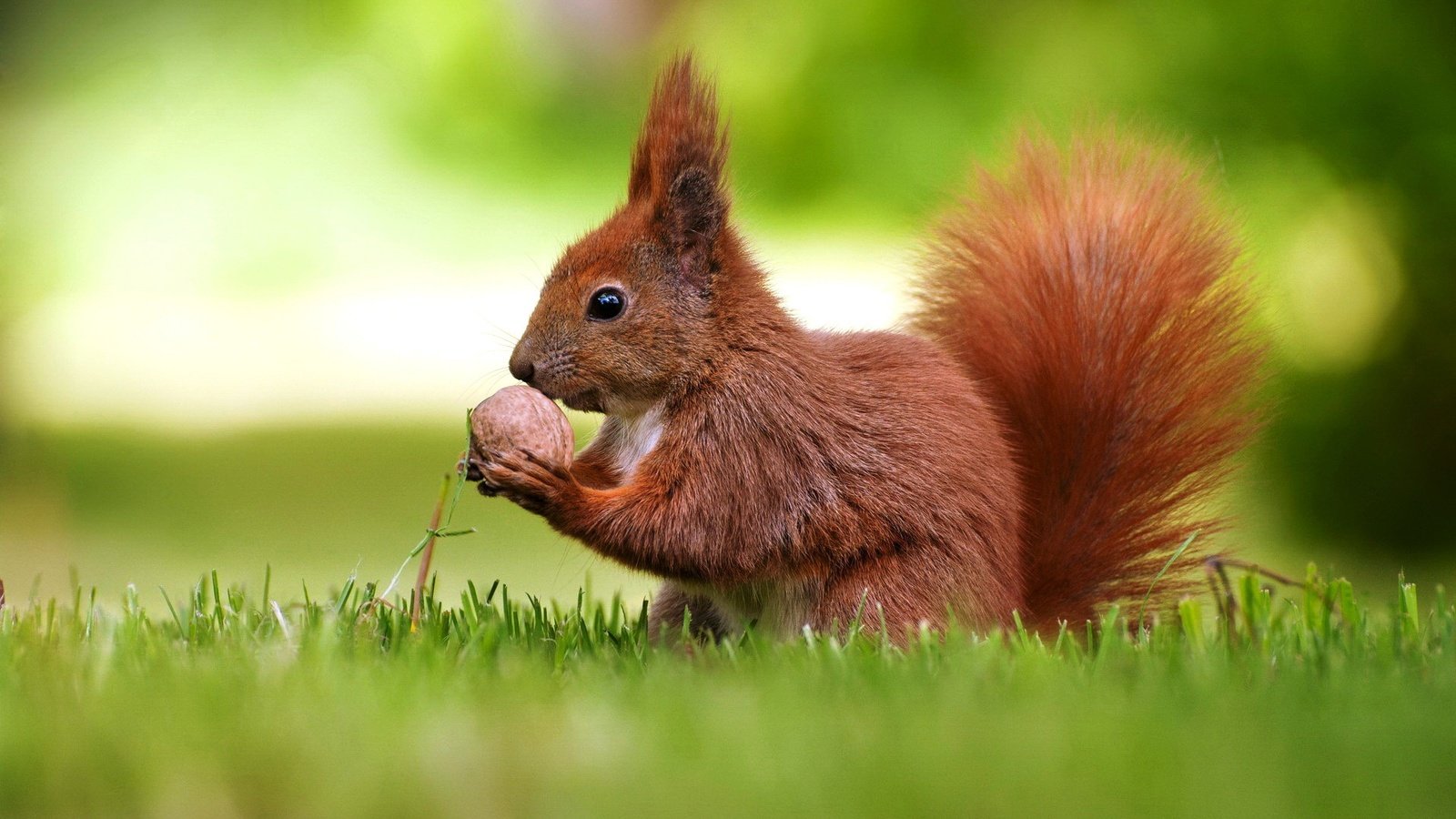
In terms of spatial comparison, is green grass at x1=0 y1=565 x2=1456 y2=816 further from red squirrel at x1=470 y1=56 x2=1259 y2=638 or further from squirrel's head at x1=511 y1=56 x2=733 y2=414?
squirrel's head at x1=511 y1=56 x2=733 y2=414

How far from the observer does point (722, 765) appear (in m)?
1.27

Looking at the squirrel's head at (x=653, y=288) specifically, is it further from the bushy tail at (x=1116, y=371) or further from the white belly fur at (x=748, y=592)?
the bushy tail at (x=1116, y=371)

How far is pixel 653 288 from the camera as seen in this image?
2076 mm

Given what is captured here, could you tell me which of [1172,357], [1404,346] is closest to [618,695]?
[1172,357]

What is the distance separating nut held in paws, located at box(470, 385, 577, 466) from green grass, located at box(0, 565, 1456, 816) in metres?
0.28

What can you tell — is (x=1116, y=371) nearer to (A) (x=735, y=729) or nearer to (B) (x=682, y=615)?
(B) (x=682, y=615)

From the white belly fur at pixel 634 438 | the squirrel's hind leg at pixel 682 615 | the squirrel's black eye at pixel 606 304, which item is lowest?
the squirrel's hind leg at pixel 682 615

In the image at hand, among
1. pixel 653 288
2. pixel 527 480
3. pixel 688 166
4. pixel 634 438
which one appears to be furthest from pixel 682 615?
A: pixel 688 166

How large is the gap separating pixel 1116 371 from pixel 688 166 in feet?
2.50

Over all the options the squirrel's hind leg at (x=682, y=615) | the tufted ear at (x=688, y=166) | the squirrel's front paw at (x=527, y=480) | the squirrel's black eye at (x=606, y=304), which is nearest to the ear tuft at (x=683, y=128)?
the tufted ear at (x=688, y=166)

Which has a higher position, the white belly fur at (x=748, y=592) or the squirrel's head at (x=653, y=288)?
the squirrel's head at (x=653, y=288)

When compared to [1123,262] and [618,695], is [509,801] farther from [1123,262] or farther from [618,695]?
[1123,262]

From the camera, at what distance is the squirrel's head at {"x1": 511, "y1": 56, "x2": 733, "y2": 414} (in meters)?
2.05

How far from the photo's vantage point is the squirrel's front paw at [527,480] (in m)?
1.94
